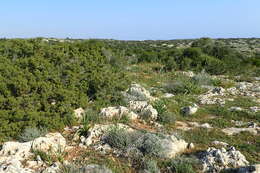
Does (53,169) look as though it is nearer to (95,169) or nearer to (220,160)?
(95,169)

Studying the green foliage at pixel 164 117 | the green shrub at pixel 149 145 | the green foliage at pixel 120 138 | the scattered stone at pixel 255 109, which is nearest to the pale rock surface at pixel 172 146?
the green shrub at pixel 149 145

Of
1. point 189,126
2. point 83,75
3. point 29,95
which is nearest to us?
point 29,95

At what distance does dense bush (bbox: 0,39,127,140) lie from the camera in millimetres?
7039

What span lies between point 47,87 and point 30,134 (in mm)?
1904

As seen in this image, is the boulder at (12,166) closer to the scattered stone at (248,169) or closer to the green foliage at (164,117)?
the scattered stone at (248,169)

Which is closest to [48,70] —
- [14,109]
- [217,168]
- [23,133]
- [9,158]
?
[14,109]

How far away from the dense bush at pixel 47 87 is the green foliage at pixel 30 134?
0.25 meters

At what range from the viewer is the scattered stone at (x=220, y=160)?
18.9ft

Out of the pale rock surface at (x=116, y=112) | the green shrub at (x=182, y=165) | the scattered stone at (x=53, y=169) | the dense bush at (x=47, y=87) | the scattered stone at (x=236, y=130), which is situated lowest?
the scattered stone at (x=236, y=130)

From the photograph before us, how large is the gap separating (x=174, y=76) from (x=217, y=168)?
1065 cm

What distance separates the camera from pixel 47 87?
8.07 metres

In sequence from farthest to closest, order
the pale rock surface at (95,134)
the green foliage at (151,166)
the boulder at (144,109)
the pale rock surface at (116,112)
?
the boulder at (144,109) → the pale rock surface at (116,112) → the pale rock surface at (95,134) → the green foliage at (151,166)

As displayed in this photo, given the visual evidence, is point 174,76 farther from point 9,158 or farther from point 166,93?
point 9,158

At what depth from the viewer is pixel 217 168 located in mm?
5715
